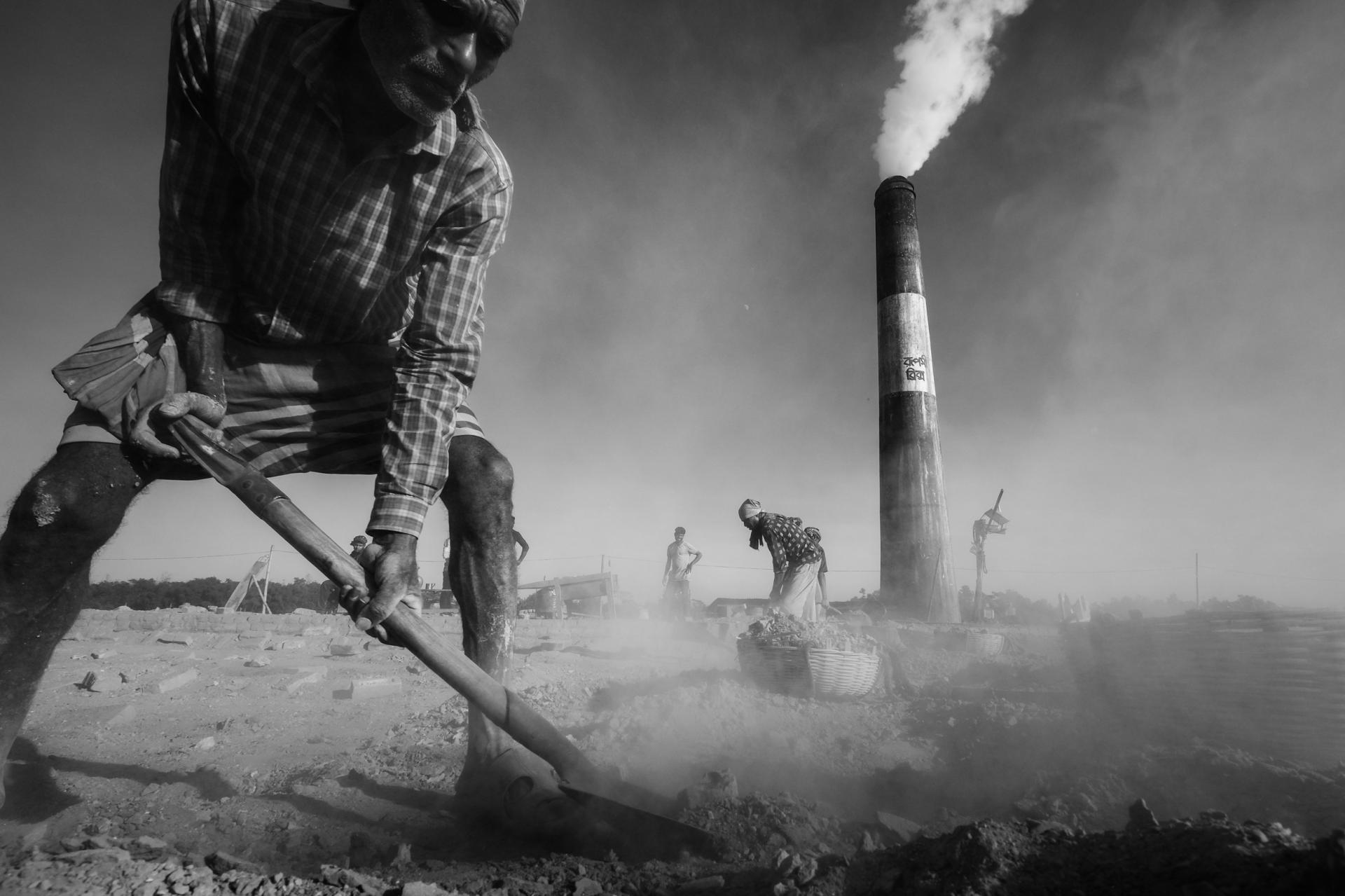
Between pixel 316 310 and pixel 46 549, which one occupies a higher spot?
pixel 316 310

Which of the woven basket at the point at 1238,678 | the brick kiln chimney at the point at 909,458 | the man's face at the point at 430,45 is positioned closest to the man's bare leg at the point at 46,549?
the man's face at the point at 430,45

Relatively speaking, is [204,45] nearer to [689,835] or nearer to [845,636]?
[689,835]

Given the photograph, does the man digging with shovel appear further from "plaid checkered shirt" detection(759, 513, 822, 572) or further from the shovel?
"plaid checkered shirt" detection(759, 513, 822, 572)

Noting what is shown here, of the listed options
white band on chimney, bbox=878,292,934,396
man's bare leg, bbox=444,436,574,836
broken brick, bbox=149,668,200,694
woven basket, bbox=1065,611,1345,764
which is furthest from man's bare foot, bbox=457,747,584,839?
white band on chimney, bbox=878,292,934,396

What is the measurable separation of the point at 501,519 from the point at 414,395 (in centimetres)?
53

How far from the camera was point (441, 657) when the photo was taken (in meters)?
1.85

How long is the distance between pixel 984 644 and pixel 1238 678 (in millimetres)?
4019

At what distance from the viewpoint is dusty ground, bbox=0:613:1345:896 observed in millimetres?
1257

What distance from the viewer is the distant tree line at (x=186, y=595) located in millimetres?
17094

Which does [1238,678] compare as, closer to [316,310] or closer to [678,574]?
[316,310]

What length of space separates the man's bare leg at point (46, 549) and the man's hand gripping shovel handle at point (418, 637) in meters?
0.24

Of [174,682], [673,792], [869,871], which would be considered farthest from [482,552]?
[174,682]

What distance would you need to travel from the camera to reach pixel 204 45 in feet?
6.30

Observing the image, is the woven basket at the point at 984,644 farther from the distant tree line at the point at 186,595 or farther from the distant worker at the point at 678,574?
the distant tree line at the point at 186,595
